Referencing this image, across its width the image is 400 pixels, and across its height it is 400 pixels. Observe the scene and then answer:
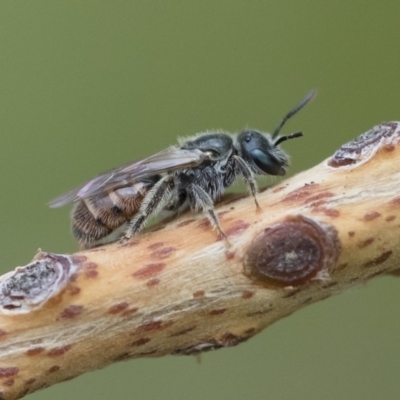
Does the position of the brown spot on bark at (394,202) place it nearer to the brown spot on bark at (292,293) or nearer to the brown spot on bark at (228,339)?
the brown spot on bark at (292,293)

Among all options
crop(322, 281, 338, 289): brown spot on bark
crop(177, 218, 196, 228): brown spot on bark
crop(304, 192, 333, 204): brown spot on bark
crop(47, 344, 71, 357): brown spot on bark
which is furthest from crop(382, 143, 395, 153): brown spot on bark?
crop(47, 344, 71, 357): brown spot on bark

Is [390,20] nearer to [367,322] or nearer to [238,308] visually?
[367,322]

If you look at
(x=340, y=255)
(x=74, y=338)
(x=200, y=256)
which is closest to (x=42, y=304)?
(x=74, y=338)

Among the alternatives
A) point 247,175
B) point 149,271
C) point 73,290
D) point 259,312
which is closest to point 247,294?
point 259,312

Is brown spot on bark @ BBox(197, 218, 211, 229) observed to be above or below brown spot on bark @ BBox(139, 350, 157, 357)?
above

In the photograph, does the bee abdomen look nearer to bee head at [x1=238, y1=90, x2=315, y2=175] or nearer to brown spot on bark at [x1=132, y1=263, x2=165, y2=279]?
bee head at [x1=238, y1=90, x2=315, y2=175]

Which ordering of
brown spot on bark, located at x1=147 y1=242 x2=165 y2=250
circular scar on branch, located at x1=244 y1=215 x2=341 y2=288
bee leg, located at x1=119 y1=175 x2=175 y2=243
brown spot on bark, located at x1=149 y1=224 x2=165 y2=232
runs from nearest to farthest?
circular scar on branch, located at x1=244 y1=215 x2=341 y2=288
brown spot on bark, located at x1=147 y1=242 x2=165 y2=250
brown spot on bark, located at x1=149 y1=224 x2=165 y2=232
bee leg, located at x1=119 y1=175 x2=175 y2=243

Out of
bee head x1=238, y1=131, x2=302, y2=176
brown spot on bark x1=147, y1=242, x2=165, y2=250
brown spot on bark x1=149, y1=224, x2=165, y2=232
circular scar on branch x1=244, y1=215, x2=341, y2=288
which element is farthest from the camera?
bee head x1=238, y1=131, x2=302, y2=176
